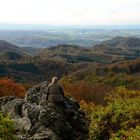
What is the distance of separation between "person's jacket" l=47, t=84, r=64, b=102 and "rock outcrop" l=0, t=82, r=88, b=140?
369mm

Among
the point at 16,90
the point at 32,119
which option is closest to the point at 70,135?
the point at 32,119

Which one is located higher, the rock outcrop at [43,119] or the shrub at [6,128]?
the shrub at [6,128]

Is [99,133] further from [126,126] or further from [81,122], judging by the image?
[81,122]

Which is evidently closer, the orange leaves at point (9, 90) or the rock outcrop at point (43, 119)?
the rock outcrop at point (43, 119)

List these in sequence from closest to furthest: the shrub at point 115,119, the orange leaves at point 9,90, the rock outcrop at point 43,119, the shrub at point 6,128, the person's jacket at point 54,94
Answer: the shrub at point 6,128
the shrub at point 115,119
the rock outcrop at point 43,119
the person's jacket at point 54,94
the orange leaves at point 9,90

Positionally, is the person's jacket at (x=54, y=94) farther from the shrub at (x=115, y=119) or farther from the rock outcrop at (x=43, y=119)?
the shrub at (x=115, y=119)

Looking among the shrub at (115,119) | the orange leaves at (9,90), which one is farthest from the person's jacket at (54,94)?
the orange leaves at (9,90)

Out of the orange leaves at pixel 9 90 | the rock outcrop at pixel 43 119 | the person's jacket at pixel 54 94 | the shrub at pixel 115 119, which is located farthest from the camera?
the orange leaves at pixel 9 90

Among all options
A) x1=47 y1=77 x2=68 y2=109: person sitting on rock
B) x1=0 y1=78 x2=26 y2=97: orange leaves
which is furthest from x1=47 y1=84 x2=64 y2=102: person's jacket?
x1=0 y1=78 x2=26 y2=97: orange leaves

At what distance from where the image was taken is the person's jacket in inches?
1037

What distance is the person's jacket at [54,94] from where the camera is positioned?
26350mm

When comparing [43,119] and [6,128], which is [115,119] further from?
[6,128]

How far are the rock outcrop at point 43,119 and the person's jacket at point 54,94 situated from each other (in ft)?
1.21

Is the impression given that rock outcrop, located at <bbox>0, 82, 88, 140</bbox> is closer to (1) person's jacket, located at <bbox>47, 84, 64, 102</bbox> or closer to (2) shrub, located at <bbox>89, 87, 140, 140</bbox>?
(1) person's jacket, located at <bbox>47, 84, 64, 102</bbox>
